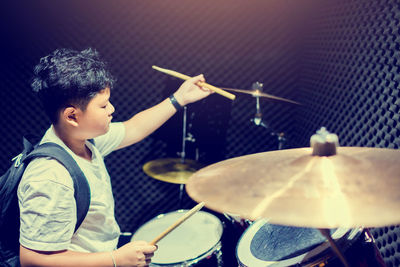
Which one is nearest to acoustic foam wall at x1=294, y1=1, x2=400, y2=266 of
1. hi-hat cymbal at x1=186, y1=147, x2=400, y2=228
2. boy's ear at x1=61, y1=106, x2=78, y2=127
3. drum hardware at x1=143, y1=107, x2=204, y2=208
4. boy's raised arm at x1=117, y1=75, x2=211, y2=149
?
hi-hat cymbal at x1=186, y1=147, x2=400, y2=228

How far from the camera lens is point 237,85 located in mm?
2713

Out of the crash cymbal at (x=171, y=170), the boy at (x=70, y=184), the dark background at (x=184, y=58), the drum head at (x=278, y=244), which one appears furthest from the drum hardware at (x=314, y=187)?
the dark background at (x=184, y=58)

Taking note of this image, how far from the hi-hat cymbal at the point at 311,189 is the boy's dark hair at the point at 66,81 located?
0.70m

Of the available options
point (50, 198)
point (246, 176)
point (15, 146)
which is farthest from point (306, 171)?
point (15, 146)

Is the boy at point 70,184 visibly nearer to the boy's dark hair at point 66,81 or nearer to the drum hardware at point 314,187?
the boy's dark hair at point 66,81

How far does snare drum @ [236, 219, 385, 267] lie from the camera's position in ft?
3.05

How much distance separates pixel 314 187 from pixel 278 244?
1.71ft

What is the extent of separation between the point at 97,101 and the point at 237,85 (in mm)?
1611

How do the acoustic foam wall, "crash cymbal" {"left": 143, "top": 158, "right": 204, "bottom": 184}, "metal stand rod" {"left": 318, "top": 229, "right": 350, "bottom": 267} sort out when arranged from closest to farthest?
1. "metal stand rod" {"left": 318, "top": 229, "right": 350, "bottom": 267}
2. the acoustic foam wall
3. "crash cymbal" {"left": 143, "top": 158, "right": 204, "bottom": 184}

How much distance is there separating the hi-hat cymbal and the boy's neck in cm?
76

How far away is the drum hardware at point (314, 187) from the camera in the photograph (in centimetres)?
67

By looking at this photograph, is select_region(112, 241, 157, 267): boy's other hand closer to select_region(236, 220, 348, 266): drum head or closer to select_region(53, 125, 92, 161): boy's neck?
select_region(236, 220, 348, 266): drum head

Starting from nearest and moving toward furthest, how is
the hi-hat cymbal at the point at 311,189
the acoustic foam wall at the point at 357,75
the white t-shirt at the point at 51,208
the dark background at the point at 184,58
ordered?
the hi-hat cymbal at the point at 311,189 → the white t-shirt at the point at 51,208 → the acoustic foam wall at the point at 357,75 → the dark background at the point at 184,58

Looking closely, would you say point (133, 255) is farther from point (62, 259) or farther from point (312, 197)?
point (312, 197)
